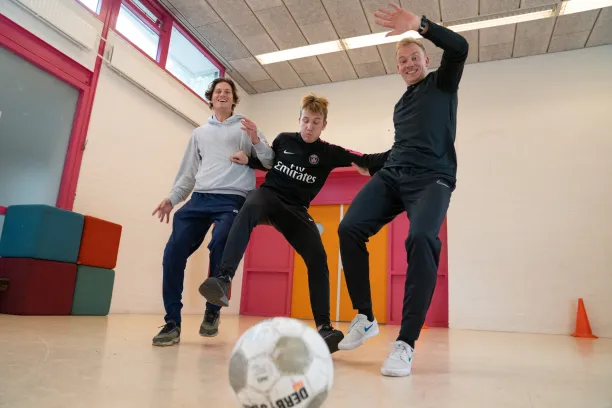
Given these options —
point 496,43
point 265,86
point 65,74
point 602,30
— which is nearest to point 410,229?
point 65,74

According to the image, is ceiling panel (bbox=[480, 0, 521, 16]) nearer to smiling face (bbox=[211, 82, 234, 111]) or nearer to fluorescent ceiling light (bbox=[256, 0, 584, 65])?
fluorescent ceiling light (bbox=[256, 0, 584, 65])

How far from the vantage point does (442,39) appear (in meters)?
1.72

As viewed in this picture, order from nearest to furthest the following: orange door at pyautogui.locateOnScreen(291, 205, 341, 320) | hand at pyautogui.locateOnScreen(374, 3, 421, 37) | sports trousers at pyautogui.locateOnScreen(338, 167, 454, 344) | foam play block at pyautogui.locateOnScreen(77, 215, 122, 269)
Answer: sports trousers at pyautogui.locateOnScreen(338, 167, 454, 344) → hand at pyautogui.locateOnScreen(374, 3, 421, 37) → foam play block at pyautogui.locateOnScreen(77, 215, 122, 269) → orange door at pyautogui.locateOnScreen(291, 205, 341, 320)

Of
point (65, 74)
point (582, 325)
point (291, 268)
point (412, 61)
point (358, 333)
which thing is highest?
A: point (65, 74)

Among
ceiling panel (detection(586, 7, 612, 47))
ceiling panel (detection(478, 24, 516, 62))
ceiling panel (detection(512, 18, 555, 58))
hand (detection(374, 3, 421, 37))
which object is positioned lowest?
hand (detection(374, 3, 421, 37))

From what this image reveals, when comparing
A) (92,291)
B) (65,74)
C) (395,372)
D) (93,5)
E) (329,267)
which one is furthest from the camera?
(329,267)

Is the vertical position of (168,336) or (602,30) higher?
(602,30)

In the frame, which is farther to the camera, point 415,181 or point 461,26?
point 461,26

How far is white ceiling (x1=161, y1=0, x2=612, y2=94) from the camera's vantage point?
502cm

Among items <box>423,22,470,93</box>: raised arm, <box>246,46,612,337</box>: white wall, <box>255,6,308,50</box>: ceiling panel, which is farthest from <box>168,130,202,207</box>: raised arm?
<box>246,46,612,337</box>: white wall

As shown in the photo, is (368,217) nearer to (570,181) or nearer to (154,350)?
(154,350)

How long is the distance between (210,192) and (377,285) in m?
3.94

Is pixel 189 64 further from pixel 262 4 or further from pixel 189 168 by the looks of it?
pixel 189 168

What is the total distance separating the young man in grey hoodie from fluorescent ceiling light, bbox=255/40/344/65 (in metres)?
3.57
